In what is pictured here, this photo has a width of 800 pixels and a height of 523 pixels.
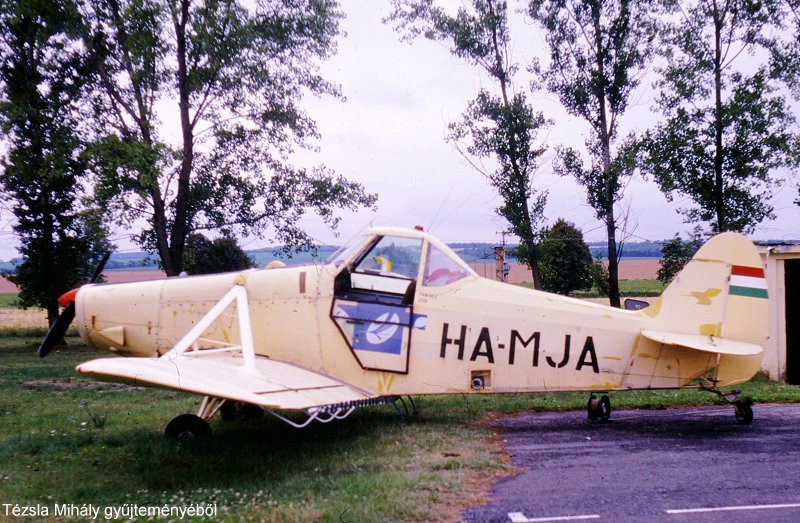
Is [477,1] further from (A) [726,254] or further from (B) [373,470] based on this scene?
A: (B) [373,470]

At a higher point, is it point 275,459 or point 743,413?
point 743,413

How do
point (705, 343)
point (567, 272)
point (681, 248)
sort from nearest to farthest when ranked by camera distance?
point (705, 343) < point (681, 248) < point (567, 272)

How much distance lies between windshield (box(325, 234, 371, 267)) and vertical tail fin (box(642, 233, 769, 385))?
3706 mm

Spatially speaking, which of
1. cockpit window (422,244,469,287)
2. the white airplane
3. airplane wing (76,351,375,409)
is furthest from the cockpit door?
airplane wing (76,351,375,409)

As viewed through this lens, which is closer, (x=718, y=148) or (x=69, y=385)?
(x=69, y=385)

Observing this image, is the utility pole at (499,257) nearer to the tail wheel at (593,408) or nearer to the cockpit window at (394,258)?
the tail wheel at (593,408)

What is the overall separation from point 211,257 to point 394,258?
2183cm

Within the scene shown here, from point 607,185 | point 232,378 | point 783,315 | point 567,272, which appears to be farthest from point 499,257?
point 567,272

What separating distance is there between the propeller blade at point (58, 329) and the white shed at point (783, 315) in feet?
42.1

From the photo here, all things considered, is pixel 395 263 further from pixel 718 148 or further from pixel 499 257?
pixel 718 148

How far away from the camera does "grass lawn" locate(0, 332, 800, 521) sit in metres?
5.10

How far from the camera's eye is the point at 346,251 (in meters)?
7.82

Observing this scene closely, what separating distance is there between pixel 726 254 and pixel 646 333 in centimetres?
152

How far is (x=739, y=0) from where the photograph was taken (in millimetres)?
17422
